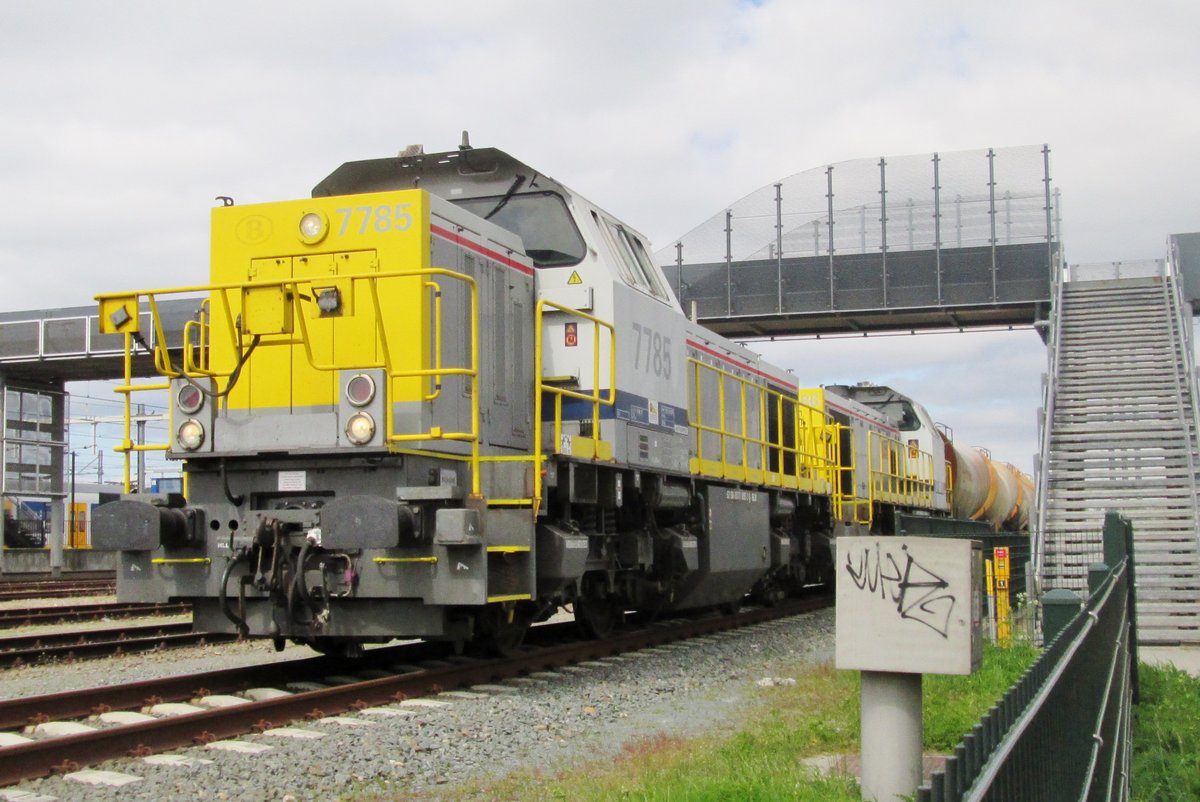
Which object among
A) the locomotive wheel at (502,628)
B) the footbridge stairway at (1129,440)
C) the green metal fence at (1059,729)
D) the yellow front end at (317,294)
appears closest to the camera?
the green metal fence at (1059,729)

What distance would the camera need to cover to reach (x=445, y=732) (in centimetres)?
651

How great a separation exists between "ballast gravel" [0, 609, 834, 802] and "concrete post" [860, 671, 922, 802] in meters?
1.67

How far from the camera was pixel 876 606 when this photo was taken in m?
4.88

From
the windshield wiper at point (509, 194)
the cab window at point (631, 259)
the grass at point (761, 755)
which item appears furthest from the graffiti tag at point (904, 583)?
the windshield wiper at point (509, 194)

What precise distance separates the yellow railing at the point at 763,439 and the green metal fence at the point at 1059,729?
20.0 feet

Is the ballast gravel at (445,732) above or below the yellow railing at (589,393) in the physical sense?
below

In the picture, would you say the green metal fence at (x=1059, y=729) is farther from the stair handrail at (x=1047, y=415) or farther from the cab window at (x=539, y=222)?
the stair handrail at (x=1047, y=415)

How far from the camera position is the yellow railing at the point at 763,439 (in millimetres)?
11945

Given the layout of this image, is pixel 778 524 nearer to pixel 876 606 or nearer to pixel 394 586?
pixel 394 586

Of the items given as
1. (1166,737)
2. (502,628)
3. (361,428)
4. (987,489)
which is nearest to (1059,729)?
(361,428)

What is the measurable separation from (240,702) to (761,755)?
10.2ft

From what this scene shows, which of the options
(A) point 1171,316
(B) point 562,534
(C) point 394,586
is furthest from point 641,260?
(A) point 1171,316

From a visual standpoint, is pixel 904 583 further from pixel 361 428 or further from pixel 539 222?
pixel 539 222

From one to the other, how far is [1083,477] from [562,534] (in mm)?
15254
